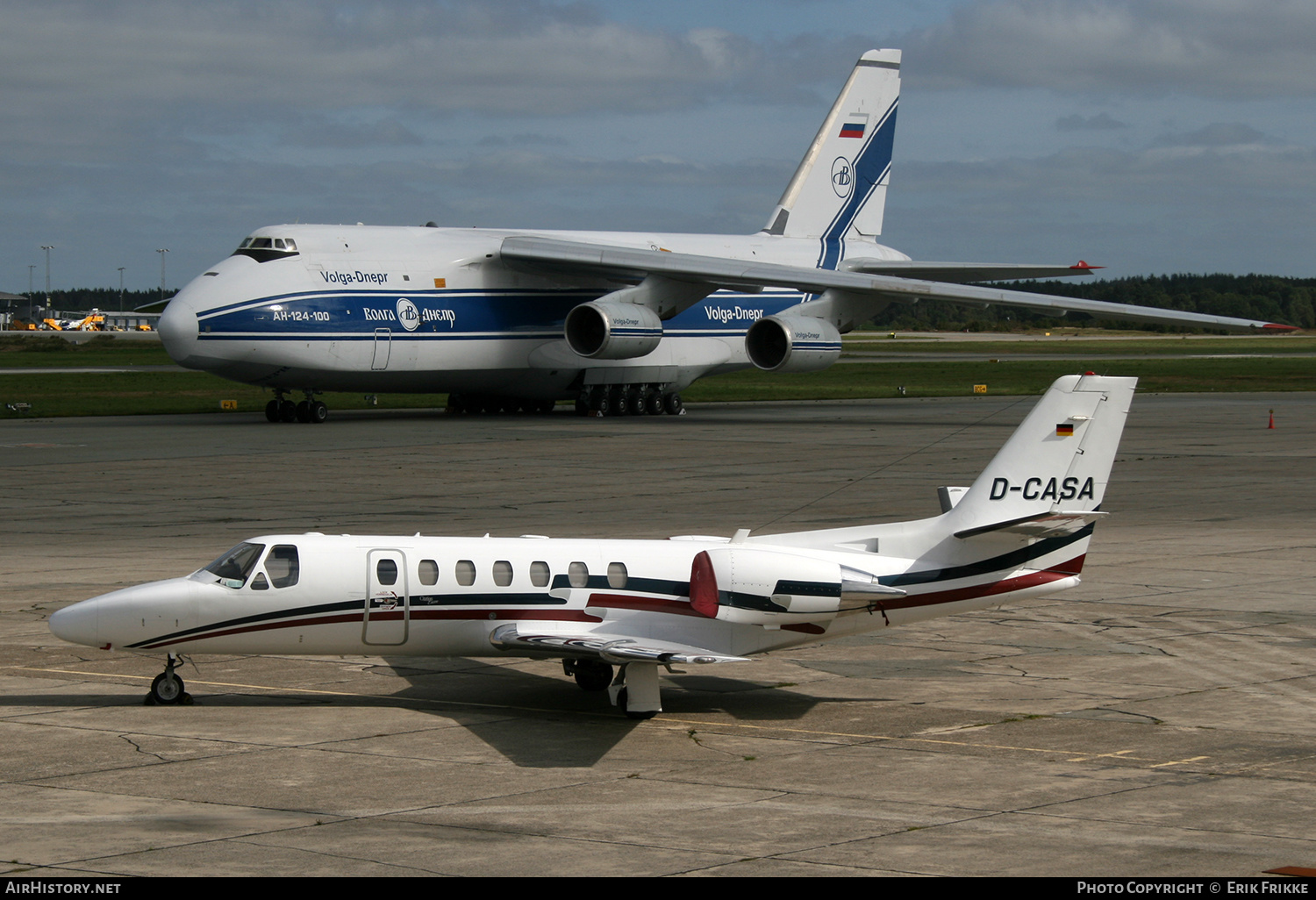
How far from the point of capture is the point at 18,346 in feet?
433

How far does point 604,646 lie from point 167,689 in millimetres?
4500

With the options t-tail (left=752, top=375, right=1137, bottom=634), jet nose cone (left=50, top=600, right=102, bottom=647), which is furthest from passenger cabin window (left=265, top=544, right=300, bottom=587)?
t-tail (left=752, top=375, right=1137, bottom=634)

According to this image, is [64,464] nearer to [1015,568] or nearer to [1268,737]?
[1015,568]

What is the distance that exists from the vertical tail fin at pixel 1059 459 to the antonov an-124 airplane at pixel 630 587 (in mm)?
19

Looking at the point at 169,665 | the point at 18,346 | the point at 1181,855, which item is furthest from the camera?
the point at 18,346

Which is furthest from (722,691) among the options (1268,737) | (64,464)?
(64,464)

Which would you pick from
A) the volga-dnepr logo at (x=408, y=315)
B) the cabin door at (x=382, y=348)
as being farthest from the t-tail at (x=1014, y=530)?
the volga-dnepr logo at (x=408, y=315)

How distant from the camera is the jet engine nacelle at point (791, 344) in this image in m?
52.5

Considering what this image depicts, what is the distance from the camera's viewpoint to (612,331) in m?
49.8

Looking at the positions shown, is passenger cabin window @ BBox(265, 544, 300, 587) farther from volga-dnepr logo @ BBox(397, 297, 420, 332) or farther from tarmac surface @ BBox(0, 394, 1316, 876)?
volga-dnepr logo @ BBox(397, 297, 420, 332)

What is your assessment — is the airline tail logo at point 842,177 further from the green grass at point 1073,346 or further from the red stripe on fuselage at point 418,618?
the green grass at point 1073,346

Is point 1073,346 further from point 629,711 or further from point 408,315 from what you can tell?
point 629,711

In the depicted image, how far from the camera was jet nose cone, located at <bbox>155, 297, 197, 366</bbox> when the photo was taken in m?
44.9
